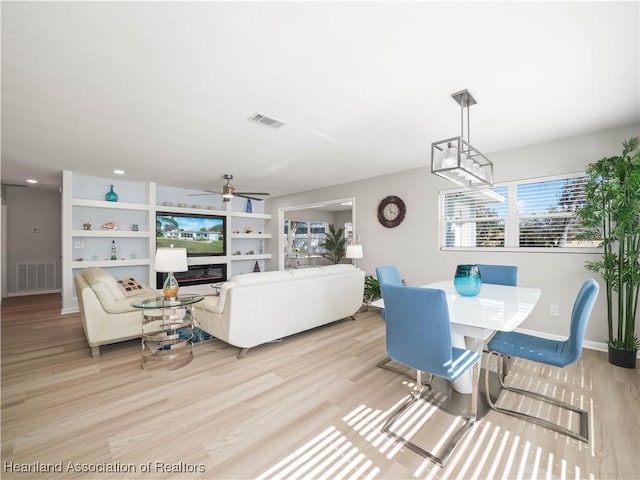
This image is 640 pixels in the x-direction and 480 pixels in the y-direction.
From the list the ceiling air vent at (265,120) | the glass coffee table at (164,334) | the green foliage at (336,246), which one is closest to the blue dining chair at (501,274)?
the ceiling air vent at (265,120)

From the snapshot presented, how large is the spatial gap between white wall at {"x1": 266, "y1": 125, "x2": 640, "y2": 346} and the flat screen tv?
2.91 meters

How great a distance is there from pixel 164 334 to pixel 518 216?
469 cm

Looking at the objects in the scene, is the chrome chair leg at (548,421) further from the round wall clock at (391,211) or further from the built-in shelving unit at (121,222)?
the built-in shelving unit at (121,222)

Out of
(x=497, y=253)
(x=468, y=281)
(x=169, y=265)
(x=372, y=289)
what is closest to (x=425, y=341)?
(x=468, y=281)

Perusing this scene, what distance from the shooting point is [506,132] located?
326 centimetres

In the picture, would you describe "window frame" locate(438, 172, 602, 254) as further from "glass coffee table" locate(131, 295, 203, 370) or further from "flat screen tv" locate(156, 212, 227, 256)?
"flat screen tv" locate(156, 212, 227, 256)

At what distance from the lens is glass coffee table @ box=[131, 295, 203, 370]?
2932mm


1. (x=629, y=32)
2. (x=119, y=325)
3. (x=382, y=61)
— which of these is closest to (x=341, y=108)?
(x=382, y=61)

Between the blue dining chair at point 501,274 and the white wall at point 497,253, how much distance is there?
2.48 feet

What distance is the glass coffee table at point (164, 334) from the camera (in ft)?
9.62

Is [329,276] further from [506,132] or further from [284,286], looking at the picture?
[506,132]

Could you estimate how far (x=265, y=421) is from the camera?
1.96 m

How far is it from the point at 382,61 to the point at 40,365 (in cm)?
418

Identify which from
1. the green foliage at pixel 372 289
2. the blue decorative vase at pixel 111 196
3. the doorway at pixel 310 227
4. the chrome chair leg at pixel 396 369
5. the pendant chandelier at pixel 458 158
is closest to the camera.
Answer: the pendant chandelier at pixel 458 158
